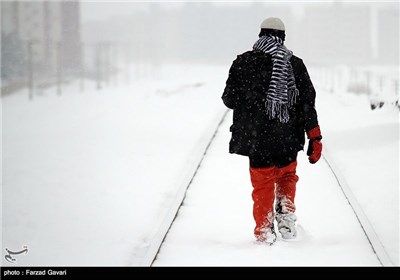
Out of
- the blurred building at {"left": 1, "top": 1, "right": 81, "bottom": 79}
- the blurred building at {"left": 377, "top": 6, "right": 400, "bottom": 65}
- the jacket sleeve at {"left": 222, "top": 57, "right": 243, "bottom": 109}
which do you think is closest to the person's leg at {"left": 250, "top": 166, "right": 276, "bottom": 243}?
the jacket sleeve at {"left": 222, "top": 57, "right": 243, "bottom": 109}

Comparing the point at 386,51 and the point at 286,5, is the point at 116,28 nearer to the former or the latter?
the point at 286,5

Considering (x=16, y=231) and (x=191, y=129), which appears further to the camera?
(x=191, y=129)

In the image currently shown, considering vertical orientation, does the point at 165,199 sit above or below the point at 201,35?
above

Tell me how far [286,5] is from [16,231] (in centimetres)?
14763

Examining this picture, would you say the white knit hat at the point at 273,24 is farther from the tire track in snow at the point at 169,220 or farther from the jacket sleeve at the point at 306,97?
the tire track in snow at the point at 169,220

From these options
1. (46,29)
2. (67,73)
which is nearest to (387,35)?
(46,29)

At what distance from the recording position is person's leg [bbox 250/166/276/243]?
498cm

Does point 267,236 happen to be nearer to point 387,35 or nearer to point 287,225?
point 287,225

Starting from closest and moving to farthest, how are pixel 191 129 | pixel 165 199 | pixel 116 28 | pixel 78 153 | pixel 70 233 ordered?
pixel 70 233 → pixel 165 199 → pixel 78 153 → pixel 191 129 → pixel 116 28

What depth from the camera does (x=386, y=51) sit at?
152m

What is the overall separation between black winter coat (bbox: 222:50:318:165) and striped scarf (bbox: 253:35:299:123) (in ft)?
0.25

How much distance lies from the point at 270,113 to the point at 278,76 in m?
0.31
